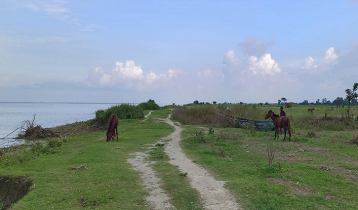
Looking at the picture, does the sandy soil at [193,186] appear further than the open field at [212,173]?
No

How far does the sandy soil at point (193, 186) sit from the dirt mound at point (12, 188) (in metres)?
3.11

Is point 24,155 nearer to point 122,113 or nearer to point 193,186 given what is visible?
point 193,186

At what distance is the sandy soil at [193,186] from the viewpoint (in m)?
5.54

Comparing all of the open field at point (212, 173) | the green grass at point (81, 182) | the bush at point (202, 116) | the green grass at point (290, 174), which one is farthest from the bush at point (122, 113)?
the green grass at point (81, 182)

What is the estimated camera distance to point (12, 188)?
7.34m

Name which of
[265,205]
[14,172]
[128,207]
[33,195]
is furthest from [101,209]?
[14,172]

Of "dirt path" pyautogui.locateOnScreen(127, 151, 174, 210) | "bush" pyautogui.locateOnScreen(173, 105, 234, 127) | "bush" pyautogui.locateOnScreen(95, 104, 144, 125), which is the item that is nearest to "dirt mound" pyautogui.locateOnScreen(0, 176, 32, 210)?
"dirt path" pyautogui.locateOnScreen(127, 151, 174, 210)

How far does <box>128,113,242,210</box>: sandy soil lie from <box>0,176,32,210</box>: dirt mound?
311 cm

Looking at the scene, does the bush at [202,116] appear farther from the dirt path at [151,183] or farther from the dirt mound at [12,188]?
the dirt mound at [12,188]

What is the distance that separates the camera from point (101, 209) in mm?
5258

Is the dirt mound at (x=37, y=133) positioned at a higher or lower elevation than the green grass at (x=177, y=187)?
lower

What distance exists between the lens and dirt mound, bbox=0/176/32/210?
6.70 metres

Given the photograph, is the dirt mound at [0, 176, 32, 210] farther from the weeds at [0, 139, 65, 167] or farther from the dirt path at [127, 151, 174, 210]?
the dirt path at [127, 151, 174, 210]

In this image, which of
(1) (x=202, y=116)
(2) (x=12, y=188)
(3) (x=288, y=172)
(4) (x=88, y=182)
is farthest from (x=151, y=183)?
(1) (x=202, y=116)
